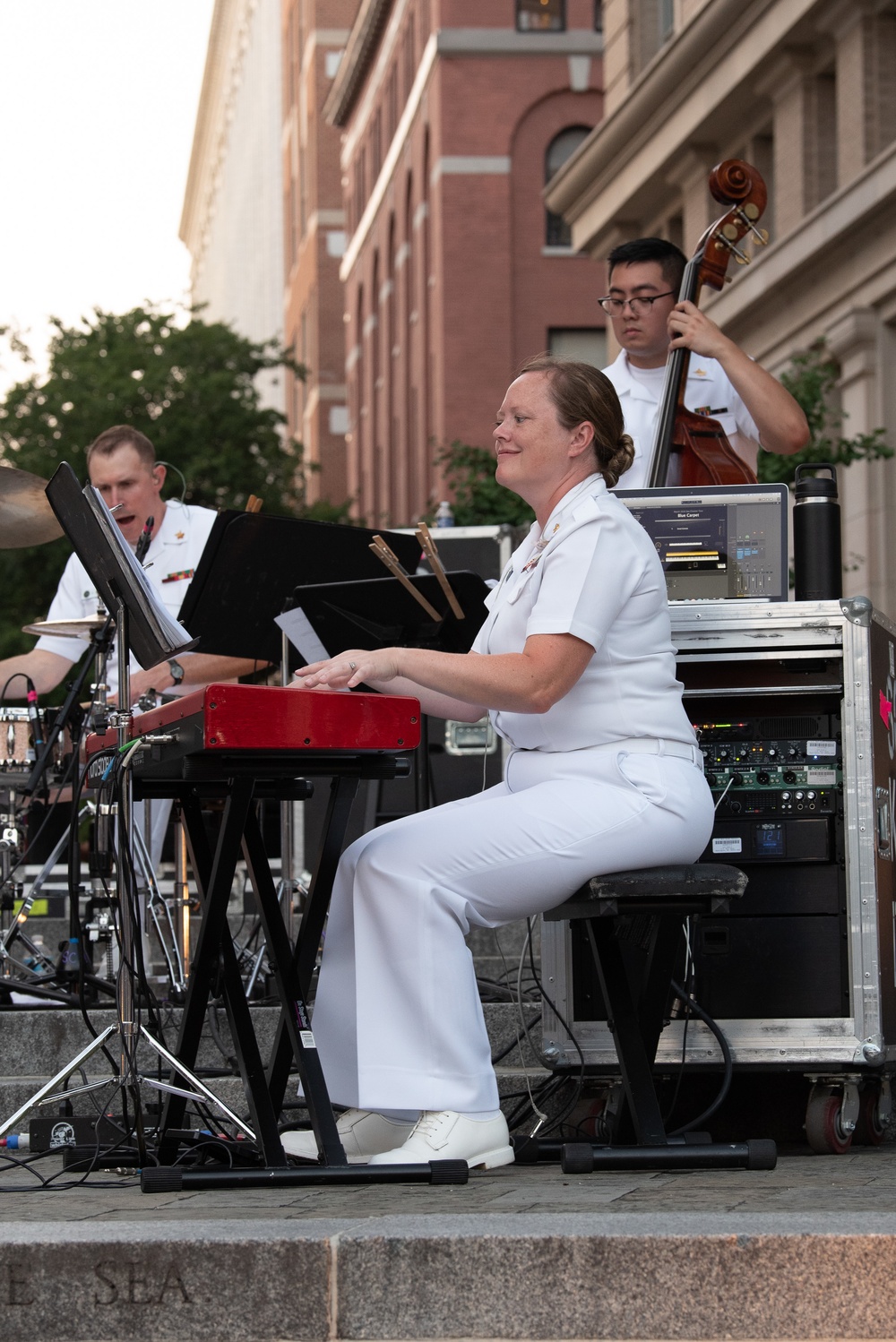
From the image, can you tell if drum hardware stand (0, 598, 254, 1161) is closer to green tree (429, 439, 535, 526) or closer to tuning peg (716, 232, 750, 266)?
tuning peg (716, 232, 750, 266)

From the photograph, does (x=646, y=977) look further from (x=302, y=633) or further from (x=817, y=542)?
(x=302, y=633)

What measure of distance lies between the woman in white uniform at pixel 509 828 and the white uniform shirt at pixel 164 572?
2.99 metres

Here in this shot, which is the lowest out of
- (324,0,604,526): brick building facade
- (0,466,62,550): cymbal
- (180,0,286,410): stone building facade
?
(0,466,62,550): cymbal

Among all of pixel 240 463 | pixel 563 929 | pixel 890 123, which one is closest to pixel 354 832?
pixel 563 929

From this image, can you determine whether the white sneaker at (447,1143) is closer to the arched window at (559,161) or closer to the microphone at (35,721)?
the microphone at (35,721)

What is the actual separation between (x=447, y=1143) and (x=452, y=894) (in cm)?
57

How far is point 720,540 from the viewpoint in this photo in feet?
18.0

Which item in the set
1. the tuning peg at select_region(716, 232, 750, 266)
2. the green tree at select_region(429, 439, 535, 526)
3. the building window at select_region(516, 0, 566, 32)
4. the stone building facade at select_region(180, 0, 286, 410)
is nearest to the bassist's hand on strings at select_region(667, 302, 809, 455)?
the tuning peg at select_region(716, 232, 750, 266)

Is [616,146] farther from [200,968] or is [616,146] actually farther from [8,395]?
[200,968]

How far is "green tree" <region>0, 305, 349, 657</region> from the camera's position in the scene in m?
32.4

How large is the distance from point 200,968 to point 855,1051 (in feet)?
5.85

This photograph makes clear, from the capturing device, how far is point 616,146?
95.4 ft

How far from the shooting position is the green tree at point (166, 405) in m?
32.4

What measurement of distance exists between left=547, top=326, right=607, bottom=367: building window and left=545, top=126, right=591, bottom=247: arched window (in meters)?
1.92
